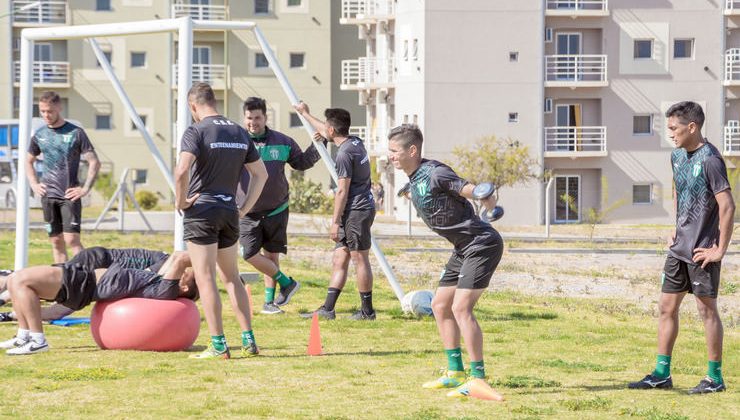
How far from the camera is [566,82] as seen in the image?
56.2 metres

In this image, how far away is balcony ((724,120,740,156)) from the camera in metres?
57.2

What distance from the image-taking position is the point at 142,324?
11.2 metres

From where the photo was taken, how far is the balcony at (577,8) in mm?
55969

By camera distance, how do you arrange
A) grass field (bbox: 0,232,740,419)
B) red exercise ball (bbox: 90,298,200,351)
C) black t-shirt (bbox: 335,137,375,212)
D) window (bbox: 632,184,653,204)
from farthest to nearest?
1. window (bbox: 632,184,653,204)
2. black t-shirt (bbox: 335,137,375,212)
3. red exercise ball (bbox: 90,298,200,351)
4. grass field (bbox: 0,232,740,419)

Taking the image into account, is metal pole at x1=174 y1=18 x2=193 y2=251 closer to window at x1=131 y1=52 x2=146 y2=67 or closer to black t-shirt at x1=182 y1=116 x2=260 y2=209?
black t-shirt at x1=182 y1=116 x2=260 y2=209

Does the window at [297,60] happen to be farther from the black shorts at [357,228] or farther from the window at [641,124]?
the black shorts at [357,228]

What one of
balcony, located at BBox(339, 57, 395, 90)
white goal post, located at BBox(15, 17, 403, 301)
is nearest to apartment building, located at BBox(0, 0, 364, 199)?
balcony, located at BBox(339, 57, 395, 90)

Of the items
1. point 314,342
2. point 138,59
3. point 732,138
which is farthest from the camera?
point 138,59

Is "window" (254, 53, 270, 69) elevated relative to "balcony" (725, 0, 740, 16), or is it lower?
lower

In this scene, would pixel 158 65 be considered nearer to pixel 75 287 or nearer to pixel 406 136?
pixel 75 287

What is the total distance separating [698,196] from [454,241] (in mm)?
1701

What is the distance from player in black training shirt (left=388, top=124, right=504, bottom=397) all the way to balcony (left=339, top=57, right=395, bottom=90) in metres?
49.2

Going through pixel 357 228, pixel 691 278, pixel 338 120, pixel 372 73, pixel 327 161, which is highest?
pixel 372 73

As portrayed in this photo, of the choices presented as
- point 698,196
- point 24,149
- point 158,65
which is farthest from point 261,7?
A: point 698,196
